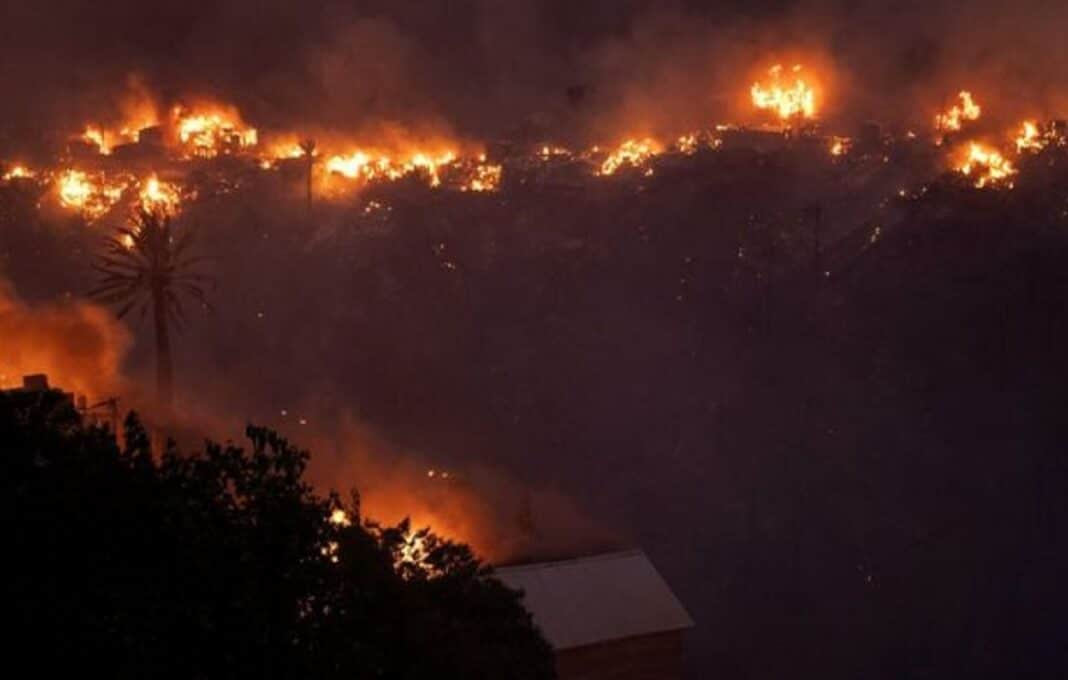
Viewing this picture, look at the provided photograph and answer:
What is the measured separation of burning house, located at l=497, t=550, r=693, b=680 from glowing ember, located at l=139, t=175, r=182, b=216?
7270cm

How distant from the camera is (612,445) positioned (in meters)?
63.0

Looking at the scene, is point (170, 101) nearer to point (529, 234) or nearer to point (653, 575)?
point (529, 234)

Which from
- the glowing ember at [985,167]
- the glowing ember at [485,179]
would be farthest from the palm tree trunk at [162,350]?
the glowing ember at [985,167]

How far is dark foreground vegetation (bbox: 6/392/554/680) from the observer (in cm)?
961

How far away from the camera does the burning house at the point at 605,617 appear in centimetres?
3119

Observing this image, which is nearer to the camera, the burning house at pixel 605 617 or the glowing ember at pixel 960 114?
the burning house at pixel 605 617

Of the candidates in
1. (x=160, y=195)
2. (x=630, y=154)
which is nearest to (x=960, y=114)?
(x=630, y=154)

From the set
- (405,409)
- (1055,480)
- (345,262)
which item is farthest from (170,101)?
(1055,480)

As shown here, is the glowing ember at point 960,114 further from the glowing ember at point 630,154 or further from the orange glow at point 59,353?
the orange glow at point 59,353

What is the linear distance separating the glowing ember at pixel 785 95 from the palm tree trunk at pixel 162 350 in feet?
236

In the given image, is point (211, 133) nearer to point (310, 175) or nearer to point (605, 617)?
point (310, 175)

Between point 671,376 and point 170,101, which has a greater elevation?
point 170,101

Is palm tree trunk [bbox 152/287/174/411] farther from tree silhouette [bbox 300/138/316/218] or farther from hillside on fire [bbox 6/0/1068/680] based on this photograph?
tree silhouette [bbox 300/138/316/218]

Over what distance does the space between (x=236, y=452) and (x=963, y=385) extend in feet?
186
